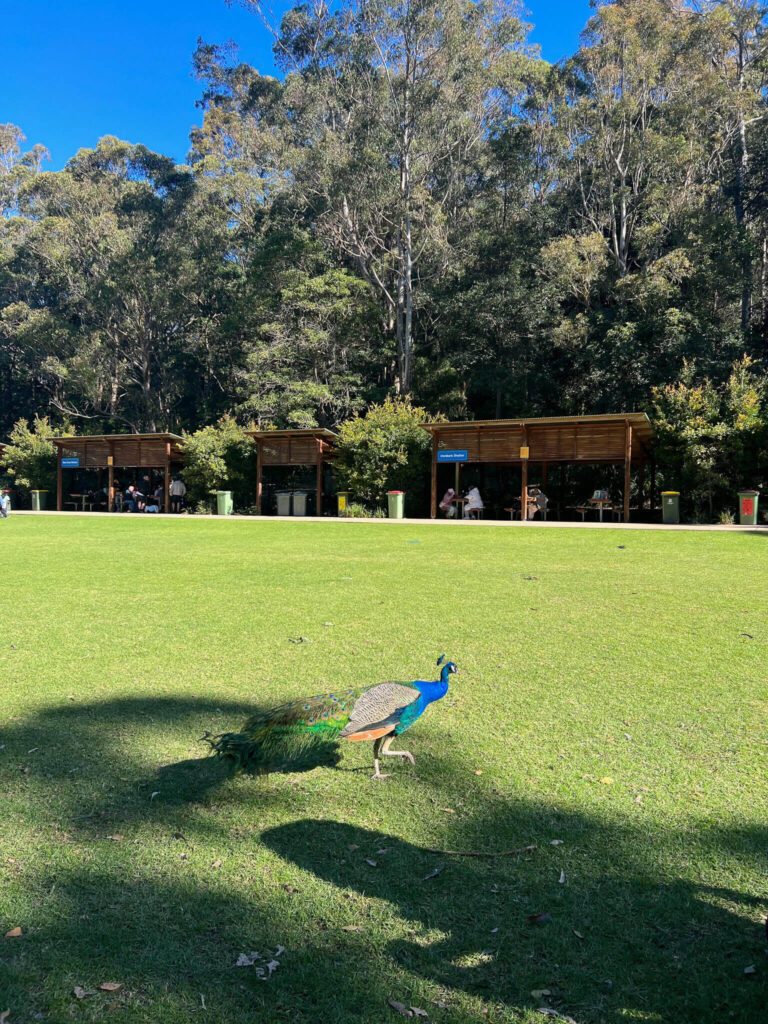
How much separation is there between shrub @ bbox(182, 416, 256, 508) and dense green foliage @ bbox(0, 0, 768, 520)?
4.17 m

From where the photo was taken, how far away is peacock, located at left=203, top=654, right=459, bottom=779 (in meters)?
2.92

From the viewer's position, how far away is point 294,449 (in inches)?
1032

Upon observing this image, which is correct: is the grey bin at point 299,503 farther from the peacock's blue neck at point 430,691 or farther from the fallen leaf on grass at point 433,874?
the fallen leaf on grass at point 433,874

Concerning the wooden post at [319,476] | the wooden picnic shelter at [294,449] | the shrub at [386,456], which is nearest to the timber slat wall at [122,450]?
the wooden picnic shelter at [294,449]

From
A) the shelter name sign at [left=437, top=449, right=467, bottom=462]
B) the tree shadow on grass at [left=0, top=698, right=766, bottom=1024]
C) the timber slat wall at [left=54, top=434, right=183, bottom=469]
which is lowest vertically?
the tree shadow on grass at [left=0, top=698, right=766, bottom=1024]

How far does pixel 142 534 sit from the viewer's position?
1644cm

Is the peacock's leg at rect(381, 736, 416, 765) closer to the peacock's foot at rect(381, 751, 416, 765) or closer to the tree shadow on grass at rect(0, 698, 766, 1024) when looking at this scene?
the peacock's foot at rect(381, 751, 416, 765)

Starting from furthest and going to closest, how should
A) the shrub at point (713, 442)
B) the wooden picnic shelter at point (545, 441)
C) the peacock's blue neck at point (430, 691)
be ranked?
1. the wooden picnic shelter at point (545, 441)
2. the shrub at point (713, 442)
3. the peacock's blue neck at point (430, 691)

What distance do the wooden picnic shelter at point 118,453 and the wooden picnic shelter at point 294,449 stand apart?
13.0 ft

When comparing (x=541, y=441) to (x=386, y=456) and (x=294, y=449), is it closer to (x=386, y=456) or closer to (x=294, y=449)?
(x=386, y=456)

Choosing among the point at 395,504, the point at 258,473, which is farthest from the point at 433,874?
the point at 258,473

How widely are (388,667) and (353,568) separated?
5.38m

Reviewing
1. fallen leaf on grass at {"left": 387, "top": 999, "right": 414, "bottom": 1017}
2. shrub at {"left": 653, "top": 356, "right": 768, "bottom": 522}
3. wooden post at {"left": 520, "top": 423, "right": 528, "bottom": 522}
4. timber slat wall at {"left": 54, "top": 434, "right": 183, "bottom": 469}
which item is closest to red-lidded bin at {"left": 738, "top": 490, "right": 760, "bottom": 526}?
shrub at {"left": 653, "top": 356, "right": 768, "bottom": 522}

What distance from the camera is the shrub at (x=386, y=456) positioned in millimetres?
24234
